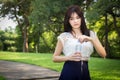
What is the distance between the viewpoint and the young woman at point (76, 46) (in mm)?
2979

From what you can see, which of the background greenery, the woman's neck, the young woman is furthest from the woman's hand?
the background greenery

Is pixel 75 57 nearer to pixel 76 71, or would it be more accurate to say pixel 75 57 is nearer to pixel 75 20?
pixel 76 71

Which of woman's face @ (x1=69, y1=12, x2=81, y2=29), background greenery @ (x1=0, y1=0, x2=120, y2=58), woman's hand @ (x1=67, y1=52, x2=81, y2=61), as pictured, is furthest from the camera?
background greenery @ (x1=0, y1=0, x2=120, y2=58)

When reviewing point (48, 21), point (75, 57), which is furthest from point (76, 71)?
point (48, 21)

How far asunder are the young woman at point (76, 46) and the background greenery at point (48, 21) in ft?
44.5

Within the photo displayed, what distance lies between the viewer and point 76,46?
300 cm

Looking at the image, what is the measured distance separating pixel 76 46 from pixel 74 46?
0.02 meters

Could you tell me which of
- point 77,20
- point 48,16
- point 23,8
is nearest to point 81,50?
point 77,20

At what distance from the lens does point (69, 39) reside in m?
3.07

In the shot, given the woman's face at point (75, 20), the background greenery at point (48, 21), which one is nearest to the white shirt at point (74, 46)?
the woman's face at point (75, 20)

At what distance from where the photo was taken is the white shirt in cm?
299

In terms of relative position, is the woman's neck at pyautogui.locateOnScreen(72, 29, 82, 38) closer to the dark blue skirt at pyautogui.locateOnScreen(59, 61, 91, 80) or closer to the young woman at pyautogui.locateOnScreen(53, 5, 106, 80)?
the young woman at pyautogui.locateOnScreen(53, 5, 106, 80)

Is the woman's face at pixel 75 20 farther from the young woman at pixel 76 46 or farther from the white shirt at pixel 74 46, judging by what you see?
the white shirt at pixel 74 46

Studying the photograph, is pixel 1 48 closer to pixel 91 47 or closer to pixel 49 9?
pixel 49 9
